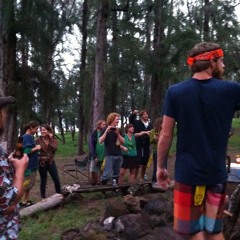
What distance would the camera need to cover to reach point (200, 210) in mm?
3004

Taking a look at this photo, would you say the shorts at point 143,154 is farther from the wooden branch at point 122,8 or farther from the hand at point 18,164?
the hand at point 18,164

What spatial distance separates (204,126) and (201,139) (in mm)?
91

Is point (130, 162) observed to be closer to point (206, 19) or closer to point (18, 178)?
point (18, 178)

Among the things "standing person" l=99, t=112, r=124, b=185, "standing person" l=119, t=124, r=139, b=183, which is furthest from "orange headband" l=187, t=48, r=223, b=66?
"standing person" l=119, t=124, r=139, b=183

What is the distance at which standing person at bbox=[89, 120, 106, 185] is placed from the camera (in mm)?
9648

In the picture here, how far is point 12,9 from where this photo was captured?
11.3m

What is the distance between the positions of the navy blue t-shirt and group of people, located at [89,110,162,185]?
579 centimetres

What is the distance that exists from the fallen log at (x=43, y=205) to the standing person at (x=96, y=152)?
1760 millimetres

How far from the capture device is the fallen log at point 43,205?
7.62 m

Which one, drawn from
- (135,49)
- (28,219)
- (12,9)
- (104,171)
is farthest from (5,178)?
(135,49)

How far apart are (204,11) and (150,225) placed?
1562cm

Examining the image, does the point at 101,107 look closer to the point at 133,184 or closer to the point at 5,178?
the point at 133,184

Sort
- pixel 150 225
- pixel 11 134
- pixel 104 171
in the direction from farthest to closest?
pixel 11 134 → pixel 104 171 → pixel 150 225

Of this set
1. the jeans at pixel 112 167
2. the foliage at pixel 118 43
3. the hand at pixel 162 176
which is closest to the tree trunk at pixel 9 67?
the foliage at pixel 118 43
